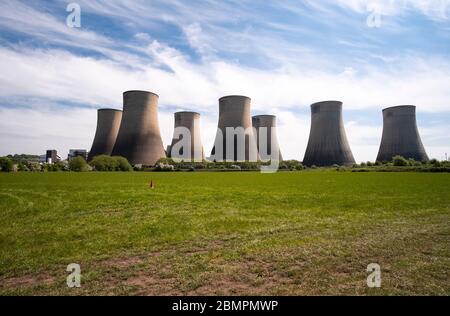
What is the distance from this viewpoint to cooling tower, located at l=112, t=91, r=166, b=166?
29.6m

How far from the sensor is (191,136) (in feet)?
123

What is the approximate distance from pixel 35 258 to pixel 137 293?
4.75 ft

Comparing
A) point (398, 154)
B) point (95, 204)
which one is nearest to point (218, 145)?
point (398, 154)

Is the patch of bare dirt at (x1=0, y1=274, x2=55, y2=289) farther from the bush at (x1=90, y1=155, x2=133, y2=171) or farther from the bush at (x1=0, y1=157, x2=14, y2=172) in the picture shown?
the bush at (x1=0, y1=157, x2=14, y2=172)

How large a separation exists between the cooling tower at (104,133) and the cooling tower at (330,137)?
22857 millimetres

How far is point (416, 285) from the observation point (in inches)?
88.4

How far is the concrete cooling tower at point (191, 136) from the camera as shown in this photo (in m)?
36.6

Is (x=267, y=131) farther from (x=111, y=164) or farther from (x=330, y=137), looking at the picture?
(x=111, y=164)

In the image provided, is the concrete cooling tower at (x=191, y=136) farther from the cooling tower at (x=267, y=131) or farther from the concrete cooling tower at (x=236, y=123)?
the cooling tower at (x=267, y=131)

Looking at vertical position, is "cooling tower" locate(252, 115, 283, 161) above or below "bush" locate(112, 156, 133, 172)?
above

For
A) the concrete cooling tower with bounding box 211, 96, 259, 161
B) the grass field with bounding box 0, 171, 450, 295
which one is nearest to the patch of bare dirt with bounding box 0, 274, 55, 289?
the grass field with bounding box 0, 171, 450, 295

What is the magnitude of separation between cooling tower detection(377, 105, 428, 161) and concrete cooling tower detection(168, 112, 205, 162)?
867 inches
